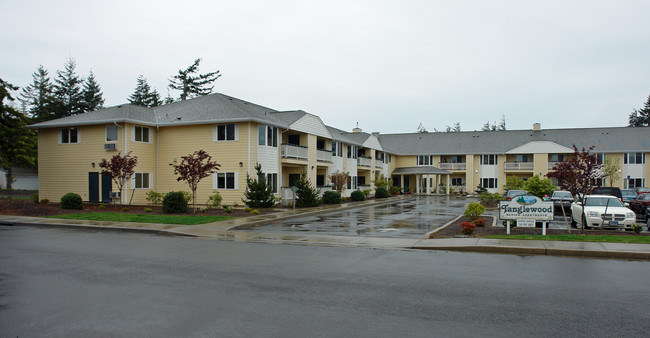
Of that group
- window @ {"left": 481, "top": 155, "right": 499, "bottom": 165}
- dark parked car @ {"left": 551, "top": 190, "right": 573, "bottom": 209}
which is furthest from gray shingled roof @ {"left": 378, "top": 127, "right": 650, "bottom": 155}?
dark parked car @ {"left": 551, "top": 190, "right": 573, "bottom": 209}

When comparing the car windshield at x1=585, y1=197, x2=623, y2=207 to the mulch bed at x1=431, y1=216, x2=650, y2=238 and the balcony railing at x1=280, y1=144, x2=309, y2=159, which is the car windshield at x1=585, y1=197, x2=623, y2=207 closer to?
the mulch bed at x1=431, y1=216, x2=650, y2=238

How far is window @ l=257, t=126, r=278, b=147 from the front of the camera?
28.4 meters

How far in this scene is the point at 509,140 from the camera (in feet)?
190

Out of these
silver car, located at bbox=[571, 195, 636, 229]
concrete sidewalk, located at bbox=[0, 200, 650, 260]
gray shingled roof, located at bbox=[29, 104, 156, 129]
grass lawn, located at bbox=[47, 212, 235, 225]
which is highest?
gray shingled roof, located at bbox=[29, 104, 156, 129]

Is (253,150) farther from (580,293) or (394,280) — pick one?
(580,293)

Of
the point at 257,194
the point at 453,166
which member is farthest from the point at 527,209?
the point at 453,166

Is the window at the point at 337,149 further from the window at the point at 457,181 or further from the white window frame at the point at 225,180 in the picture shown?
the window at the point at 457,181

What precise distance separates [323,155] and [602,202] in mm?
22093

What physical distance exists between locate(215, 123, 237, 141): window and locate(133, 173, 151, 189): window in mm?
5891

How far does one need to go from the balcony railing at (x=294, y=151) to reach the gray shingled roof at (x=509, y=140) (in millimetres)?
25548

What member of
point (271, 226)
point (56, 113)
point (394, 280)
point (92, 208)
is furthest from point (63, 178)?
point (56, 113)

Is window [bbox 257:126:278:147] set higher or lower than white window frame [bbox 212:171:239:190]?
higher

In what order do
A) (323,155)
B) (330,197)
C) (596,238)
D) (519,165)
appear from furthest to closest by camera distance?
(519,165), (323,155), (330,197), (596,238)

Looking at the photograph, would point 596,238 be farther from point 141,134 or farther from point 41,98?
point 41,98
